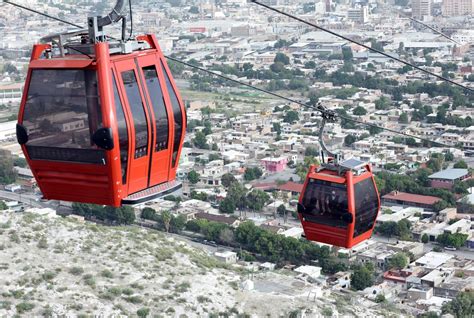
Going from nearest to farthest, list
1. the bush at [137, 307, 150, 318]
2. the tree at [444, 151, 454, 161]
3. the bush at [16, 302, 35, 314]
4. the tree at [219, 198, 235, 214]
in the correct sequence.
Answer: the bush at [16, 302, 35, 314]
the bush at [137, 307, 150, 318]
the tree at [219, 198, 235, 214]
the tree at [444, 151, 454, 161]

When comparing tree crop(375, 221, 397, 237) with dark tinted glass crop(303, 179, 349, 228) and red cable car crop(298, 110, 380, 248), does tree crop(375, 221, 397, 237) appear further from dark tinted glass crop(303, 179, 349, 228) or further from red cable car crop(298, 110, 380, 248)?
dark tinted glass crop(303, 179, 349, 228)

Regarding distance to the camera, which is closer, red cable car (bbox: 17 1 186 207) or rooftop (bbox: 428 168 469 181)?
red cable car (bbox: 17 1 186 207)

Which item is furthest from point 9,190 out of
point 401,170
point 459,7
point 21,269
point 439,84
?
point 459,7

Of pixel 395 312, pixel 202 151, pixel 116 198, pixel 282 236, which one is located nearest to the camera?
pixel 116 198

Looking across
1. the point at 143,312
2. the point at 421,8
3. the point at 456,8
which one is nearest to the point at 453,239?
the point at 143,312

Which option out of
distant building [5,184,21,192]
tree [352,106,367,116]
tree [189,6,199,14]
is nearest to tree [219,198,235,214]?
distant building [5,184,21,192]

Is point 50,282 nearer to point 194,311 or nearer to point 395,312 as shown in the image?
point 194,311

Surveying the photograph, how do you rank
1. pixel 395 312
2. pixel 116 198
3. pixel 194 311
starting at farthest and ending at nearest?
pixel 395 312
pixel 194 311
pixel 116 198
